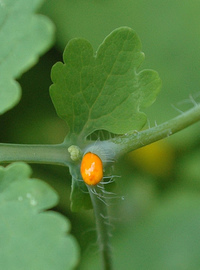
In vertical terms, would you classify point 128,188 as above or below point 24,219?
below

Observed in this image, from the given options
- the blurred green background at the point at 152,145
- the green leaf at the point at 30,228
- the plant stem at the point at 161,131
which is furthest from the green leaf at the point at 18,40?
the blurred green background at the point at 152,145

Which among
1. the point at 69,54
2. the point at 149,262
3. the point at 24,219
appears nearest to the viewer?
the point at 24,219

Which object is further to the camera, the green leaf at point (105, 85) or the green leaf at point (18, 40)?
the green leaf at point (105, 85)

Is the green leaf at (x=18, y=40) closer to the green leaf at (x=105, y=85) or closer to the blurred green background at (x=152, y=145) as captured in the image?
the green leaf at (x=105, y=85)

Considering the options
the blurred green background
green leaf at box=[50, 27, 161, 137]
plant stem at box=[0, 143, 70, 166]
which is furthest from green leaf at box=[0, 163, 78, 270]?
the blurred green background

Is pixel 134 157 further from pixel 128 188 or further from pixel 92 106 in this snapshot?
pixel 92 106

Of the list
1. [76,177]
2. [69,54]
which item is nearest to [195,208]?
[76,177]

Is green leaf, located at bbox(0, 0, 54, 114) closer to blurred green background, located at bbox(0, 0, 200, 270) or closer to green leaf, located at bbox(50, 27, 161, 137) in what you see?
green leaf, located at bbox(50, 27, 161, 137)

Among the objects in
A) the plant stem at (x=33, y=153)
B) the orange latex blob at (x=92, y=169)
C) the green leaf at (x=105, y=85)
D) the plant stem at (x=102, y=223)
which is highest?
the green leaf at (x=105, y=85)
